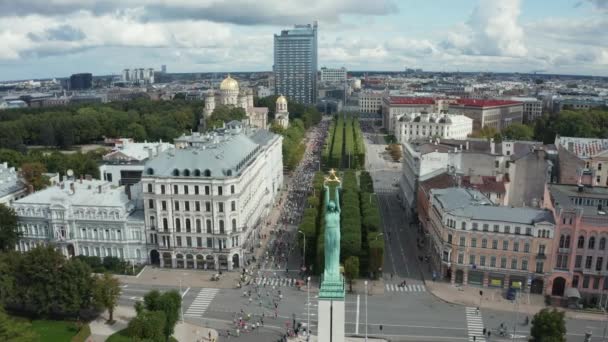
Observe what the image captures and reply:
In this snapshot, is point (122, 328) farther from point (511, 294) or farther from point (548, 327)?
point (511, 294)

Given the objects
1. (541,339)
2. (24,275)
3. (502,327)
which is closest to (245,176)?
(24,275)

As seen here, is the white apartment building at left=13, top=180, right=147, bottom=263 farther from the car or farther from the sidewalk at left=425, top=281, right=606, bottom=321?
the car

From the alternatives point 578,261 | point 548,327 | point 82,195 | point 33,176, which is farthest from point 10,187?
point 578,261

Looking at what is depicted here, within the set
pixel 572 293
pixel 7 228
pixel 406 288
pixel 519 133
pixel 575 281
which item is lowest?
pixel 406 288

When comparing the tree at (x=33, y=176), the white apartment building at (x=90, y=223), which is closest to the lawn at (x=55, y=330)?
the white apartment building at (x=90, y=223)

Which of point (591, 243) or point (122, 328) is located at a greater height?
point (591, 243)

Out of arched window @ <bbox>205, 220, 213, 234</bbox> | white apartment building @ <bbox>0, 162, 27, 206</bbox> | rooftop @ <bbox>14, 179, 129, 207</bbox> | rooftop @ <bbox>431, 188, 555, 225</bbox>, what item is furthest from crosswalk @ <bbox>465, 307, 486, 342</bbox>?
white apartment building @ <bbox>0, 162, 27, 206</bbox>
